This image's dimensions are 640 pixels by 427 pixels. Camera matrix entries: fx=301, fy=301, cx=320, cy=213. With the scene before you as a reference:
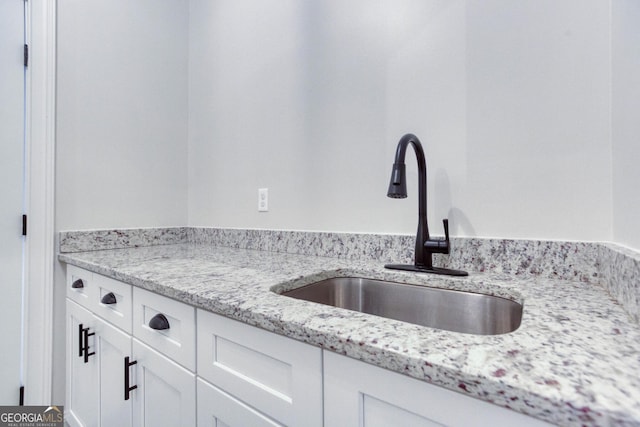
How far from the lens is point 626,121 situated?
2.15ft

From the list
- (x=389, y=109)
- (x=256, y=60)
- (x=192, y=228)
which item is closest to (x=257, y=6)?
(x=256, y=60)

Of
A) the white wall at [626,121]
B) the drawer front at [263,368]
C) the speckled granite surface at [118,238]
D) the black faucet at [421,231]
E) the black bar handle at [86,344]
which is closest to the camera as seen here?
the drawer front at [263,368]

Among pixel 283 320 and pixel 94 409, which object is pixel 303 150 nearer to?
pixel 283 320

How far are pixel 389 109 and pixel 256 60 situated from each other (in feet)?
2.65

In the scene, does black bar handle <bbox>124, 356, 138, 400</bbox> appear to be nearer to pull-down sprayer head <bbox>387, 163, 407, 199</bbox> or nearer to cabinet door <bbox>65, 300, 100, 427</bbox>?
cabinet door <bbox>65, 300, 100, 427</bbox>

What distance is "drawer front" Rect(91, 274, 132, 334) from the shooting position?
3.05 feet

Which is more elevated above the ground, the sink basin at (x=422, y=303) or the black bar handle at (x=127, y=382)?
the sink basin at (x=422, y=303)

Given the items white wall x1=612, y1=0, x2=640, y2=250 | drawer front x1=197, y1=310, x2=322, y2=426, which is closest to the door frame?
drawer front x1=197, y1=310, x2=322, y2=426

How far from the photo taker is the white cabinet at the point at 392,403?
1.13ft

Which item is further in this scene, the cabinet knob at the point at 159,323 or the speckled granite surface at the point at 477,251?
the cabinet knob at the point at 159,323

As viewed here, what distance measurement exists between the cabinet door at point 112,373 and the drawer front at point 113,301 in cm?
3

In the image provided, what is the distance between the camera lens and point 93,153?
1.48m

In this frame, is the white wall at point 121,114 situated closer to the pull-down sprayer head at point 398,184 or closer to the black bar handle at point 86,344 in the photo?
the black bar handle at point 86,344

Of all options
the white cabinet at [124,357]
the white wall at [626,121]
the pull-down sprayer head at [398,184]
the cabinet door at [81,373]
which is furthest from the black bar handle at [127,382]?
the white wall at [626,121]
